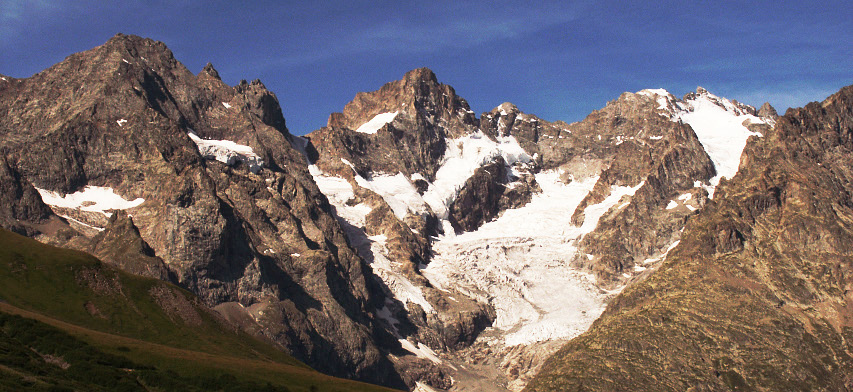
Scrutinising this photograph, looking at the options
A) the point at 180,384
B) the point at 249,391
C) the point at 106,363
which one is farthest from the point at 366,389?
the point at 106,363

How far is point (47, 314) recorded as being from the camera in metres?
146

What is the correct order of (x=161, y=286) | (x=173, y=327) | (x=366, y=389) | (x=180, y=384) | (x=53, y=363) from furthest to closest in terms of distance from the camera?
(x=161, y=286), (x=173, y=327), (x=366, y=389), (x=180, y=384), (x=53, y=363)

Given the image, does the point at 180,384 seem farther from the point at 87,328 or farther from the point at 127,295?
the point at 127,295

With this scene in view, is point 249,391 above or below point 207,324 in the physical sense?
below

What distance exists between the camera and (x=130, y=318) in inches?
6206

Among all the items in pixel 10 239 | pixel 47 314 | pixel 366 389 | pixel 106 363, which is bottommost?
pixel 366 389

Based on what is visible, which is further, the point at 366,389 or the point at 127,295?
the point at 127,295

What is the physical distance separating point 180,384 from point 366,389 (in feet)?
99.1

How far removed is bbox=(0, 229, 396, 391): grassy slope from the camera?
134500mm

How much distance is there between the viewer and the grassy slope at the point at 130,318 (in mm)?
134500

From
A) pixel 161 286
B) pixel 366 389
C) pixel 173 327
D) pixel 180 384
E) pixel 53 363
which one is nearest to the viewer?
pixel 53 363

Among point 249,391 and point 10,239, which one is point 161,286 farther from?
point 249,391

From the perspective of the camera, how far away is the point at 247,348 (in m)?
168

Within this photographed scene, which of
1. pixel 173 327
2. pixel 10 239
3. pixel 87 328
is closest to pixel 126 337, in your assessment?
pixel 87 328
